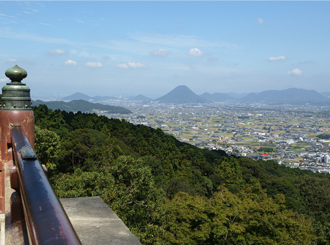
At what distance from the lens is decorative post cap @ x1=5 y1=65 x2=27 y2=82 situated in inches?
106

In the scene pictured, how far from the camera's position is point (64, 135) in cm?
2753

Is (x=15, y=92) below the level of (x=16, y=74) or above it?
below

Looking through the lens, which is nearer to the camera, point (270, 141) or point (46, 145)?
point (46, 145)

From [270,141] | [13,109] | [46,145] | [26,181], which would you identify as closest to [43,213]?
[26,181]

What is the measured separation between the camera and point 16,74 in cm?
273

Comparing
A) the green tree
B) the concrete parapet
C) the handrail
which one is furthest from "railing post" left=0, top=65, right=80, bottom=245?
the green tree

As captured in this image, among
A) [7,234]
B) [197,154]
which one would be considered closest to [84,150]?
[7,234]

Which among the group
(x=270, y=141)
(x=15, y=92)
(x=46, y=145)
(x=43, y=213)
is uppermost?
(x=15, y=92)

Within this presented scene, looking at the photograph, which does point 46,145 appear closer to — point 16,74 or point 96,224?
point 96,224

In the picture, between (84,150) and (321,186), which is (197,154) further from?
(84,150)

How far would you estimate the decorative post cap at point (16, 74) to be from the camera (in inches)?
106

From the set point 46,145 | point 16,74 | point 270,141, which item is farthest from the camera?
point 270,141

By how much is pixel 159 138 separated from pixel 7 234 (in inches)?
1713

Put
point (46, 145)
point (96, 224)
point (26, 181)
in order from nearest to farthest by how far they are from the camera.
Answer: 1. point (26, 181)
2. point (96, 224)
3. point (46, 145)
